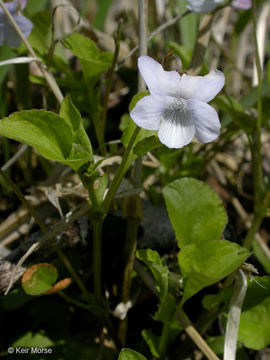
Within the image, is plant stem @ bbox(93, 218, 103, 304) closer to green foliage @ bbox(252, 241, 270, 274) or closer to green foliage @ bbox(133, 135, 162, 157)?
green foliage @ bbox(133, 135, 162, 157)

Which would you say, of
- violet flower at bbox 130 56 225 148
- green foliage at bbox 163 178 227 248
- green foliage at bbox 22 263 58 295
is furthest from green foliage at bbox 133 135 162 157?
green foliage at bbox 22 263 58 295

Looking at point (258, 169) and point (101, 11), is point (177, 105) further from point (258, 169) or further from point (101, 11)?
point (101, 11)

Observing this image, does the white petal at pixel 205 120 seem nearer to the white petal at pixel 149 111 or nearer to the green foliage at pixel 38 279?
the white petal at pixel 149 111

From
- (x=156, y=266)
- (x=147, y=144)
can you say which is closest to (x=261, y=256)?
(x=156, y=266)

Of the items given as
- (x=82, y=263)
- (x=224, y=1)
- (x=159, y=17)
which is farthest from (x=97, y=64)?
(x=159, y=17)

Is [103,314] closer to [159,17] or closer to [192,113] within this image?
[192,113]

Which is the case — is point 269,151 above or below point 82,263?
below
